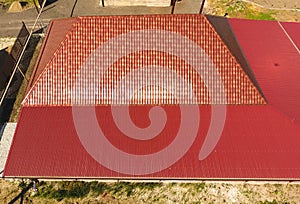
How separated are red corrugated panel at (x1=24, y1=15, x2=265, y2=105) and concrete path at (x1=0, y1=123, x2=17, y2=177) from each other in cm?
455

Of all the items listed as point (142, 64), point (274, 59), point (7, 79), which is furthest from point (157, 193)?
point (7, 79)

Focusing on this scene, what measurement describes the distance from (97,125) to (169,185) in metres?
6.03

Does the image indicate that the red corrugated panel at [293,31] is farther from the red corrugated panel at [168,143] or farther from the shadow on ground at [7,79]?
the shadow on ground at [7,79]

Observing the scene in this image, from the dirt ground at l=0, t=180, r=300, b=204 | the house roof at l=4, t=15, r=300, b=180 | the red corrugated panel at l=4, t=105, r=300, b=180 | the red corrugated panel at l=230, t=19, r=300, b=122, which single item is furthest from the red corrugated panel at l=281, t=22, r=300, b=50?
the dirt ground at l=0, t=180, r=300, b=204

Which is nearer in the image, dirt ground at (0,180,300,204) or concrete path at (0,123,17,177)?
dirt ground at (0,180,300,204)

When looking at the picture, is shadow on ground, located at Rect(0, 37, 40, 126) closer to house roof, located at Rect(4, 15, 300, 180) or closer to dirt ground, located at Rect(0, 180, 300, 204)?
house roof, located at Rect(4, 15, 300, 180)

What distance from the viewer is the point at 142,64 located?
663 inches

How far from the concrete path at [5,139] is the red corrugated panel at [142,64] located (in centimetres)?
455

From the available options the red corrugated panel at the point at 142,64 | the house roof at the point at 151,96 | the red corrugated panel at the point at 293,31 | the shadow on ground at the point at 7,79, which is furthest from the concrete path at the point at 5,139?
the red corrugated panel at the point at 293,31

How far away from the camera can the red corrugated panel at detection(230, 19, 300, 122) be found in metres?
17.2

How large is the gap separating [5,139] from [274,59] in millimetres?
21269

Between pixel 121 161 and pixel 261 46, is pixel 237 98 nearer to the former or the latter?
pixel 261 46

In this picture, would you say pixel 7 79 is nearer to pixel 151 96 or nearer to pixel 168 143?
pixel 151 96

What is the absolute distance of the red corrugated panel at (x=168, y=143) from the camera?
14500 mm
